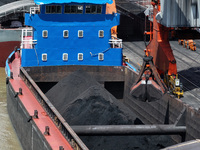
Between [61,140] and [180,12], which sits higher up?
[180,12]

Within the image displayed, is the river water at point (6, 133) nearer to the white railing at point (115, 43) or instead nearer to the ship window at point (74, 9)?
the ship window at point (74, 9)

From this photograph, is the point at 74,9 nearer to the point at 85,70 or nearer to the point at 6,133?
the point at 85,70

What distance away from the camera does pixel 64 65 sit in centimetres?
3884

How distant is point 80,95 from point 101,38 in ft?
25.6

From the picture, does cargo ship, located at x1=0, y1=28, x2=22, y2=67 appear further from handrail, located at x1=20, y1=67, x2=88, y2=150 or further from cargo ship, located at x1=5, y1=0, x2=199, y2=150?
handrail, located at x1=20, y1=67, x2=88, y2=150

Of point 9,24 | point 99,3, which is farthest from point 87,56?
point 9,24

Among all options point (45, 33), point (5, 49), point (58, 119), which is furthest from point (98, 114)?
point (5, 49)

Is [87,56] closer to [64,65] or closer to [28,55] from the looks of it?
[64,65]

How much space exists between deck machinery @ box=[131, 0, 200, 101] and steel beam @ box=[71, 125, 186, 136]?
3848mm

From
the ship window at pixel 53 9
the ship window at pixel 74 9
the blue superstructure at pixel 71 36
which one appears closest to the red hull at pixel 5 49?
the blue superstructure at pixel 71 36

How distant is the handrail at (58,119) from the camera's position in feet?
75.1

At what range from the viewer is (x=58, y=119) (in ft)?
86.6

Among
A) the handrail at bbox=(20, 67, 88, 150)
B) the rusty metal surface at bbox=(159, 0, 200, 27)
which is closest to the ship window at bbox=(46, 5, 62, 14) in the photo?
the handrail at bbox=(20, 67, 88, 150)

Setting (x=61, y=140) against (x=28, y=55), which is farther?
(x=28, y=55)
